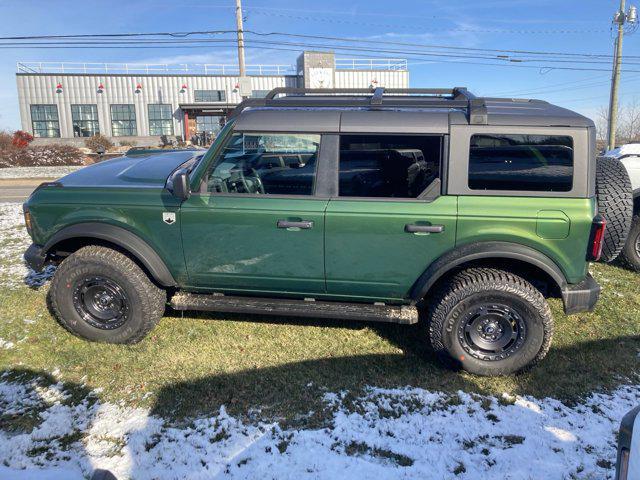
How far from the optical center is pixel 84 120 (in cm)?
4025

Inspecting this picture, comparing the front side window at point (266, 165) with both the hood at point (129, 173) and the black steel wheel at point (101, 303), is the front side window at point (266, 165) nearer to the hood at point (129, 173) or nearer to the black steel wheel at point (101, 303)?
the hood at point (129, 173)

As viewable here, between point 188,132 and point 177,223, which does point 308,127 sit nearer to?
point 177,223

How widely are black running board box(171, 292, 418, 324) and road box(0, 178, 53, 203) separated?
10.0m

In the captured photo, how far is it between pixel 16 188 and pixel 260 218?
1463 cm

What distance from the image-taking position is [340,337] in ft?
14.0

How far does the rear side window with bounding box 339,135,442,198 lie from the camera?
359cm

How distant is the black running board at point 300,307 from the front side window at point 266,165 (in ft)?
2.95

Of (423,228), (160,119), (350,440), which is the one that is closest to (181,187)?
(423,228)

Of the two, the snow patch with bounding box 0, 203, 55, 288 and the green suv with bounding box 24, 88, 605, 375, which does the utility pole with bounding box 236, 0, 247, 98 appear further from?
the green suv with bounding box 24, 88, 605, 375

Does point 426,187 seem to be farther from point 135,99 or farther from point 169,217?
point 135,99

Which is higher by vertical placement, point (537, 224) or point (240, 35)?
point (240, 35)

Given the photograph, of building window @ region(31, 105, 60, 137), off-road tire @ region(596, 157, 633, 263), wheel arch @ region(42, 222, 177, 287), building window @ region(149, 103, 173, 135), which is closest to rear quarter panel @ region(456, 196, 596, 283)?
off-road tire @ region(596, 157, 633, 263)

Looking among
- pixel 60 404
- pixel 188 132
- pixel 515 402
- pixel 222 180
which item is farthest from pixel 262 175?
pixel 188 132

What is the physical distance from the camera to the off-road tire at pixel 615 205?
434cm
